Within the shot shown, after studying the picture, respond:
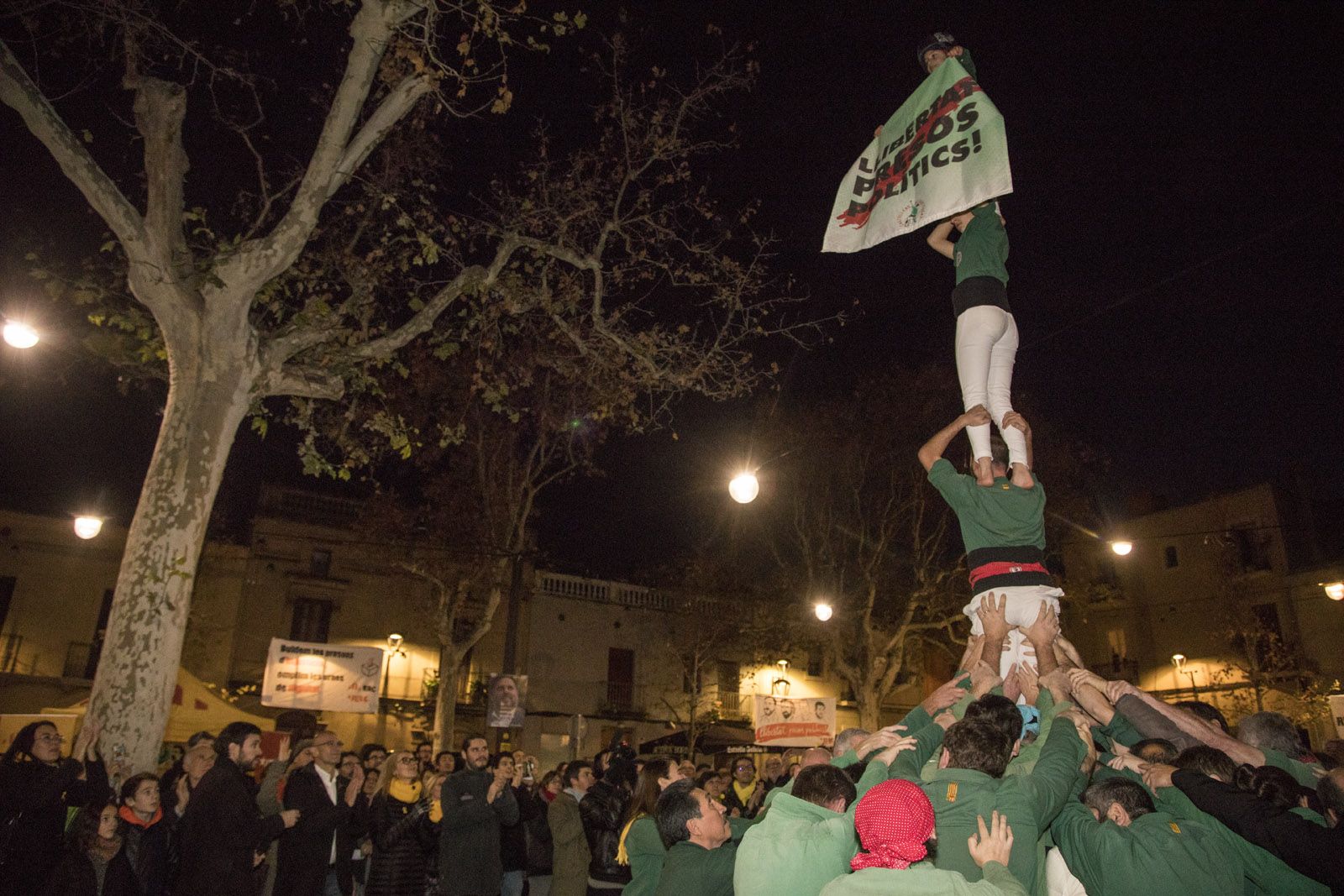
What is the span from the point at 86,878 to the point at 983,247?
21.3ft

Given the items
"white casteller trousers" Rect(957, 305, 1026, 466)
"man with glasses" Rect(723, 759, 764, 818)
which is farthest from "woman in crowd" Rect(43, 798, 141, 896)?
"white casteller trousers" Rect(957, 305, 1026, 466)

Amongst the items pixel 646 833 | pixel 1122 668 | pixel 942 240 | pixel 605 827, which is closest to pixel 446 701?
pixel 605 827

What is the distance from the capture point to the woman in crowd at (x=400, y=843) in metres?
8.38

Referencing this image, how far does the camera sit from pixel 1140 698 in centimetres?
468

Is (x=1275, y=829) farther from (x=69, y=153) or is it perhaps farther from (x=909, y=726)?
(x=69, y=153)

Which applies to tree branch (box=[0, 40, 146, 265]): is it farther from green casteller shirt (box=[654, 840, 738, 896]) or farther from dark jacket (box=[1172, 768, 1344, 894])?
dark jacket (box=[1172, 768, 1344, 894])

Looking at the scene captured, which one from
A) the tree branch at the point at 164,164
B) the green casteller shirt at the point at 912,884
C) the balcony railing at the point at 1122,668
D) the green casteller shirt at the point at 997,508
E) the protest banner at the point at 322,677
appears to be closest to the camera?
the green casteller shirt at the point at 912,884

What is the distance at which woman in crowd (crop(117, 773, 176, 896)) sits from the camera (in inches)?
252

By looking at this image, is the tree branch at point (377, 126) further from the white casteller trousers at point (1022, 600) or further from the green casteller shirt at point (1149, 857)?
the green casteller shirt at point (1149, 857)

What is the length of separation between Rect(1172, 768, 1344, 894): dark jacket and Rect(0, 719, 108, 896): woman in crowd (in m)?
6.30

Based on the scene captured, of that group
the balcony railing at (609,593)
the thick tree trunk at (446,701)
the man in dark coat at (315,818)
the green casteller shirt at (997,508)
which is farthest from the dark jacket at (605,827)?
the balcony railing at (609,593)

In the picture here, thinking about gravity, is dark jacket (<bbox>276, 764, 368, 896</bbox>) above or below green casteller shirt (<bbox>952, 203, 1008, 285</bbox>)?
below

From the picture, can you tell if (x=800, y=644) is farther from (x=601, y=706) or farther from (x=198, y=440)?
(x=198, y=440)

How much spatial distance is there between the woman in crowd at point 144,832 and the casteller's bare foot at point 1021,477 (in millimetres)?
5918
